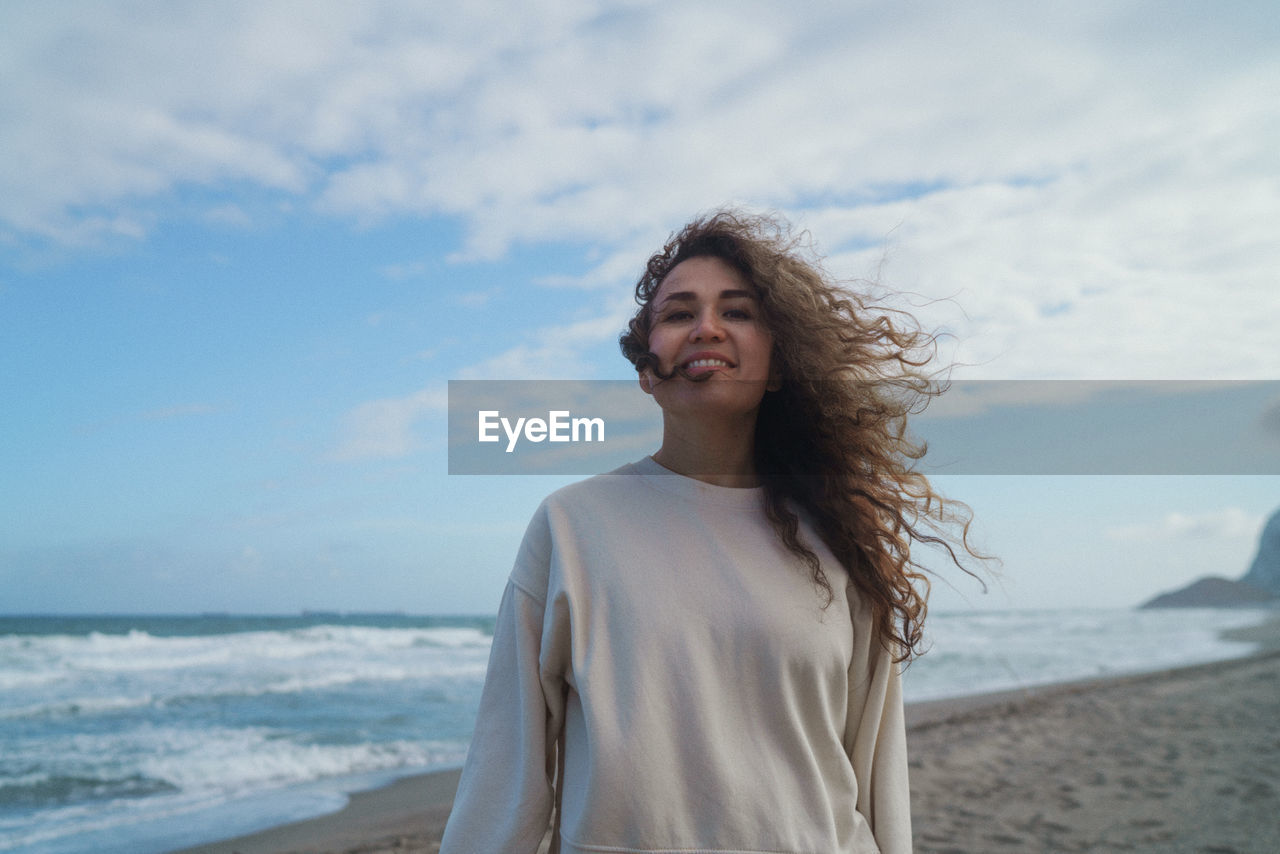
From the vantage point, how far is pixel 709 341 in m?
1.49

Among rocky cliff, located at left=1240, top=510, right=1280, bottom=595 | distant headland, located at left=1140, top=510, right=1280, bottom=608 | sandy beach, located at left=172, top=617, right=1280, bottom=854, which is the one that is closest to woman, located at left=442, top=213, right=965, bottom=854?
sandy beach, located at left=172, top=617, right=1280, bottom=854

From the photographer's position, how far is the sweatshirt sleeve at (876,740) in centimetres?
146

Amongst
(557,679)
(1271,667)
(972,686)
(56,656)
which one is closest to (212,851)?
(557,679)

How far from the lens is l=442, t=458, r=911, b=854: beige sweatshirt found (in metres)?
1.27

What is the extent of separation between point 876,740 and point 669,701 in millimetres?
420

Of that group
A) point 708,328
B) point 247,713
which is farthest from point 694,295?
point 247,713

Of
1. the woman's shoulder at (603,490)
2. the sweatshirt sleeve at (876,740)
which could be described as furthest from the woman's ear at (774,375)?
the sweatshirt sleeve at (876,740)

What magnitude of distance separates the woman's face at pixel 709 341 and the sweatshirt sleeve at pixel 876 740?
1.41ft

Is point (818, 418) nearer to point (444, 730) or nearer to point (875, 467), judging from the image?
point (875, 467)

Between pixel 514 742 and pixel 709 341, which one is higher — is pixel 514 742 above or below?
below

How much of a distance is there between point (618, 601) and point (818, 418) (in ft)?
1.74

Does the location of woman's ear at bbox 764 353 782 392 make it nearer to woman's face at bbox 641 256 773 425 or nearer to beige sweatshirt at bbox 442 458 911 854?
woman's face at bbox 641 256 773 425

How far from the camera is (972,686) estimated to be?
10.9 m

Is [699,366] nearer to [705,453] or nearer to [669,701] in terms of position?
[705,453]
